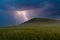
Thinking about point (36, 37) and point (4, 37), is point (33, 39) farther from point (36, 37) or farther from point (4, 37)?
point (4, 37)

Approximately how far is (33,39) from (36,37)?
2.30 ft

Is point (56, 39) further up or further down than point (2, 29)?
further down

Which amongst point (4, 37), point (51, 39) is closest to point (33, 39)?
point (51, 39)

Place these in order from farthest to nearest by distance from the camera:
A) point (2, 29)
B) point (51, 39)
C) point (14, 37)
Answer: point (2, 29)
point (14, 37)
point (51, 39)

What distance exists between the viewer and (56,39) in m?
18.4

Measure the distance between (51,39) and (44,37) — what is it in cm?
109

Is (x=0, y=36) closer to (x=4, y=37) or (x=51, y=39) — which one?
(x=4, y=37)

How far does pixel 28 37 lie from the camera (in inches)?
760

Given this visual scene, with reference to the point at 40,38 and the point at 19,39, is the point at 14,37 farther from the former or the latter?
the point at 40,38

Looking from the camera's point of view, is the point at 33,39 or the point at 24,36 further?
the point at 24,36

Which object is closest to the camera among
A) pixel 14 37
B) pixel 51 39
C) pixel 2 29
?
pixel 51 39

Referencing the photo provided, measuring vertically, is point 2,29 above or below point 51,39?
above

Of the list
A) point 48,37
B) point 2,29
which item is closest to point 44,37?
point 48,37

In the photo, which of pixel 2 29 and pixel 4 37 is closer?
pixel 4 37
